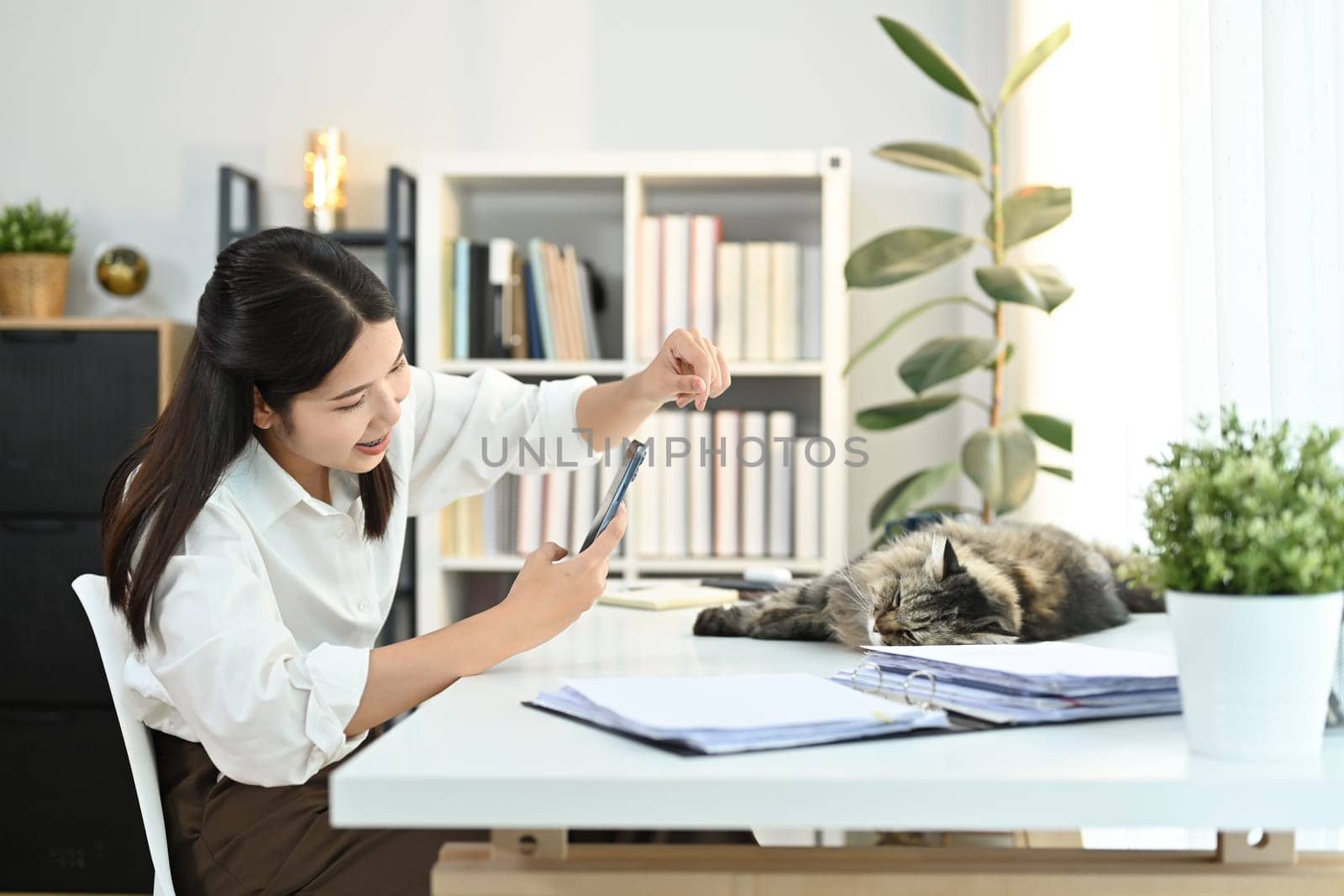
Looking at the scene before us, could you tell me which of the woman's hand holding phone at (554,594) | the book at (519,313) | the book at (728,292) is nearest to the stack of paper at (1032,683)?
the woman's hand holding phone at (554,594)

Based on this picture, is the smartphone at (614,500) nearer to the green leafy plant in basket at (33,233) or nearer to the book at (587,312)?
the book at (587,312)

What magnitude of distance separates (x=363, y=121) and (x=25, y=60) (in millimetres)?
860

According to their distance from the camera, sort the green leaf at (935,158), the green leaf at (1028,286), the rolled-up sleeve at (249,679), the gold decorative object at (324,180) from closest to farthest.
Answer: the rolled-up sleeve at (249,679) < the green leaf at (1028,286) < the green leaf at (935,158) < the gold decorative object at (324,180)

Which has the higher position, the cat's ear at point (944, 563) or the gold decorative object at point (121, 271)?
the gold decorative object at point (121, 271)

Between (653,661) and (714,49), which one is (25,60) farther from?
(653,661)

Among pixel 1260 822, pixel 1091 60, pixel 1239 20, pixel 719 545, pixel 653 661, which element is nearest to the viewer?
pixel 1260 822

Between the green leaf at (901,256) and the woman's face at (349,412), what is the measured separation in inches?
45.7

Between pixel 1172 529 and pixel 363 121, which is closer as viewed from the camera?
pixel 1172 529

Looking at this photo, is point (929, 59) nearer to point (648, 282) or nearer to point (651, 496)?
point (648, 282)

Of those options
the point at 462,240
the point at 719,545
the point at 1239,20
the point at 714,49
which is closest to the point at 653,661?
the point at 1239,20

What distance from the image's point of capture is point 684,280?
2.64 metres

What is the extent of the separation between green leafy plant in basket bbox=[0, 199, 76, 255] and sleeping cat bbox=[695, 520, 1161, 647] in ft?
7.01

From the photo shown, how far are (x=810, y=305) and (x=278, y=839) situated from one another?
179 centimetres

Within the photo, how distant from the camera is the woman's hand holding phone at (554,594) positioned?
1088 millimetres
